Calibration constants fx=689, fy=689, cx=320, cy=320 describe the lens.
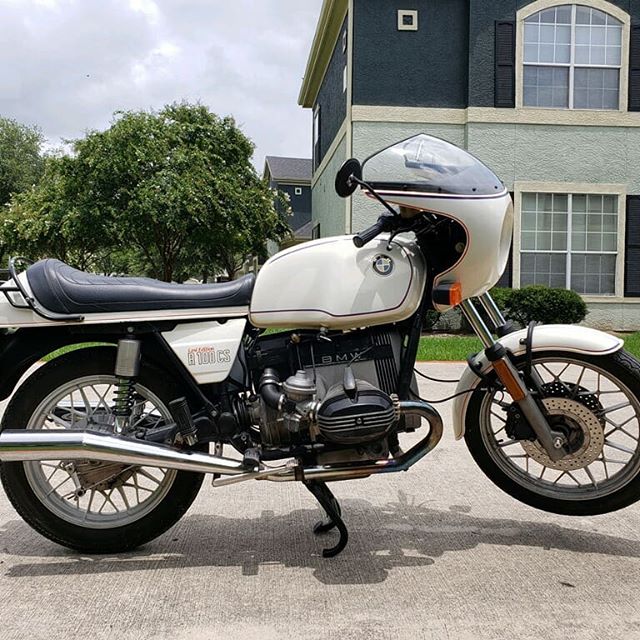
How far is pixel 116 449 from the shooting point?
289cm

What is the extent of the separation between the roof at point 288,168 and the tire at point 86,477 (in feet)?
138

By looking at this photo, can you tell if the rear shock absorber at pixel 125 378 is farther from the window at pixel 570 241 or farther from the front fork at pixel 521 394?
the window at pixel 570 241

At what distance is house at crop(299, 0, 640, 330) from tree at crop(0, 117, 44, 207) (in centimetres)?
2635

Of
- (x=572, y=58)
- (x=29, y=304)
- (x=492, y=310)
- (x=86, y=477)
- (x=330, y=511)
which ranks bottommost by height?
(x=330, y=511)

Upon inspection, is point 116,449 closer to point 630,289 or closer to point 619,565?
point 619,565

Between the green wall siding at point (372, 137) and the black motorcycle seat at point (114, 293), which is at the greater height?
the green wall siding at point (372, 137)

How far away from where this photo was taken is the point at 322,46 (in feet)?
66.4

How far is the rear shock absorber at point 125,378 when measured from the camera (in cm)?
299

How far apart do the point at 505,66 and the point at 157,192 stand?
32.9 ft

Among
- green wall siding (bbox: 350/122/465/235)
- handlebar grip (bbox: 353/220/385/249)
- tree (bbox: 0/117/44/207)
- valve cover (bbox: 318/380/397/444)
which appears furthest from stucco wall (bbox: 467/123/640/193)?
tree (bbox: 0/117/44/207)

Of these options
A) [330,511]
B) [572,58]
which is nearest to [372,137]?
[572,58]

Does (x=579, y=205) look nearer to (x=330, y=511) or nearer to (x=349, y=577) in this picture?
(x=330, y=511)

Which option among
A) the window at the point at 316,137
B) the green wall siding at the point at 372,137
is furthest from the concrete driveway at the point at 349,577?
the window at the point at 316,137

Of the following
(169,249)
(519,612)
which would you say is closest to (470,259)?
(519,612)
